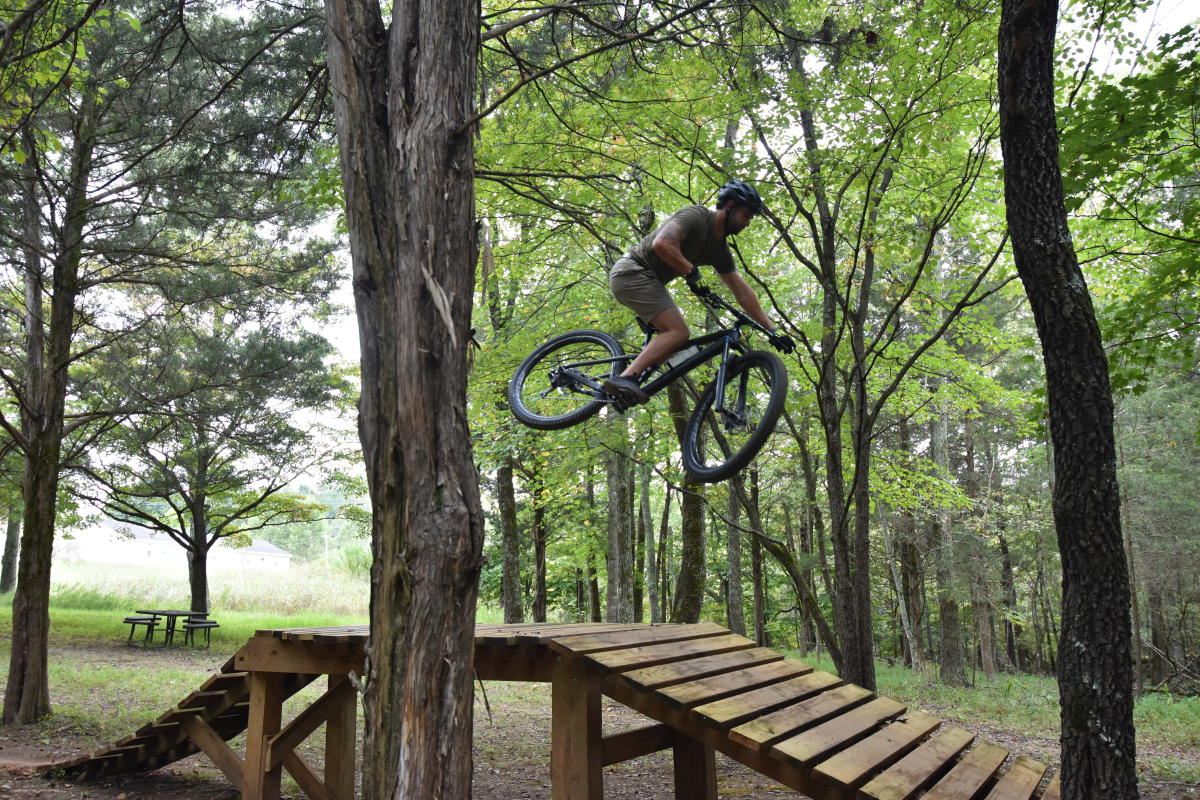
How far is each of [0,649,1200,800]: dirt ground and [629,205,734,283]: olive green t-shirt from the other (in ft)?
11.3

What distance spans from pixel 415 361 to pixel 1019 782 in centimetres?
389

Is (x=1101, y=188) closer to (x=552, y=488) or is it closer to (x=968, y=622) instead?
(x=552, y=488)

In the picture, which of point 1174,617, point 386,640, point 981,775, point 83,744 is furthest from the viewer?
point 1174,617

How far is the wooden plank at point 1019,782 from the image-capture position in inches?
150

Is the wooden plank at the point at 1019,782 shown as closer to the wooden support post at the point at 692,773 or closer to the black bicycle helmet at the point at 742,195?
the wooden support post at the point at 692,773

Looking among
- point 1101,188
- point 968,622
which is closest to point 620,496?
point 1101,188

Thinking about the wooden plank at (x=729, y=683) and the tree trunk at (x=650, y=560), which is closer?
the wooden plank at (x=729, y=683)

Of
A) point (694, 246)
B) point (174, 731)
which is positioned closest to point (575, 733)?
point (694, 246)

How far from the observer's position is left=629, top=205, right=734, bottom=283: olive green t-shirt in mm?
4363

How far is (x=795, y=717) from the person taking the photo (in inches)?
163

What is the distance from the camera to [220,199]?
9.73m

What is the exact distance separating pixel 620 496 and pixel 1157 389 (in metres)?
12.6

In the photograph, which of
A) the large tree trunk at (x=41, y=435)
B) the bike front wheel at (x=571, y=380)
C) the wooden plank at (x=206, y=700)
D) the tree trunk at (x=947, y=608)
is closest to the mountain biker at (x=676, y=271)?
the bike front wheel at (x=571, y=380)

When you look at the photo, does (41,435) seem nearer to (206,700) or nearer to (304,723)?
(206,700)
